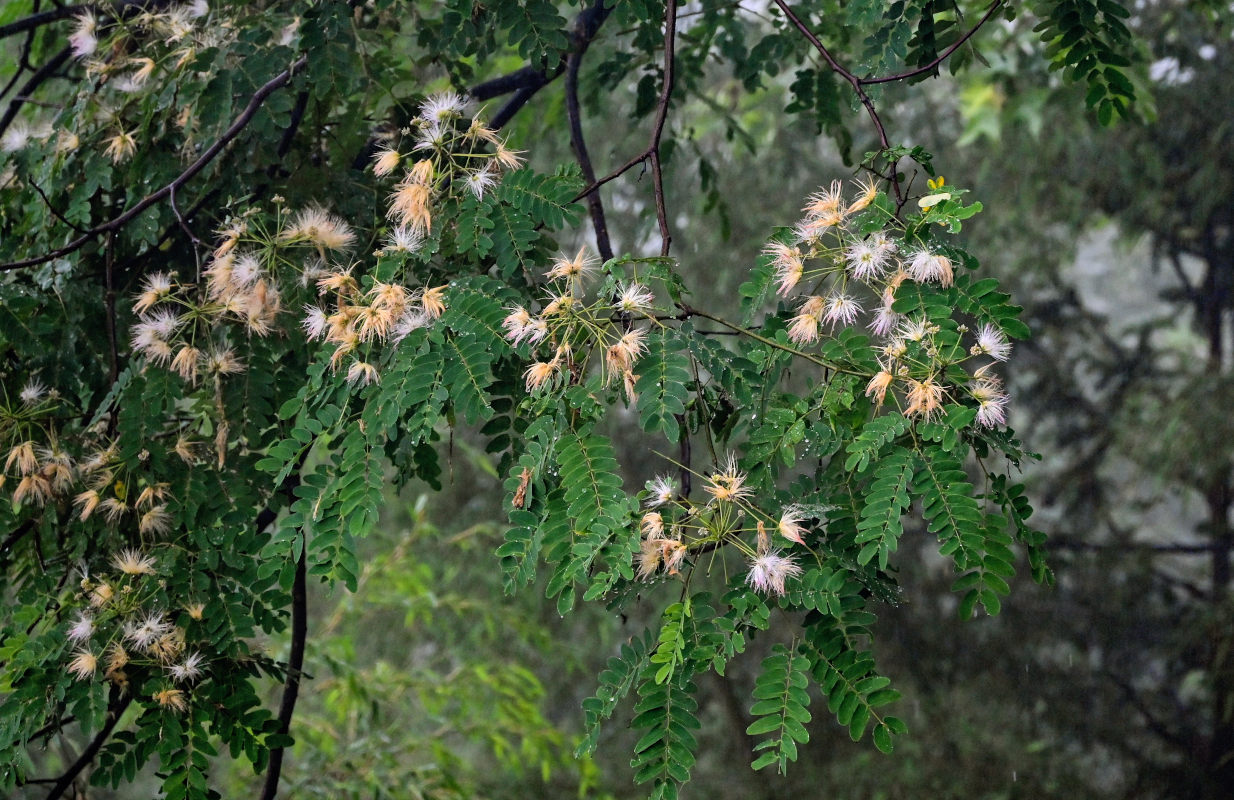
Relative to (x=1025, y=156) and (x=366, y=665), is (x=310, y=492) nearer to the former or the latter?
(x=1025, y=156)

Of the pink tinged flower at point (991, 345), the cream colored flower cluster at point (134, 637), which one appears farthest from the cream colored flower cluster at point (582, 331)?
the cream colored flower cluster at point (134, 637)

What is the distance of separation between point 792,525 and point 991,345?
0.90 ft

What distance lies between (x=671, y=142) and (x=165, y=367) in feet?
4.34

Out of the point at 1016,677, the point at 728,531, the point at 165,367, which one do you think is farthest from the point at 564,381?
the point at 1016,677

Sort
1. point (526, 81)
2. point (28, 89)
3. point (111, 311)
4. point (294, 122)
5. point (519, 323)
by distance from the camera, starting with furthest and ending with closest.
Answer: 1. point (28, 89)
2. point (526, 81)
3. point (294, 122)
4. point (111, 311)
5. point (519, 323)

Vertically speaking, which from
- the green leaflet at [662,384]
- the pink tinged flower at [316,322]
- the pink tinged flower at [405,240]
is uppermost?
the pink tinged flower at [405,240]

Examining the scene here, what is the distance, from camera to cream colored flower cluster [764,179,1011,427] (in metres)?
1.10

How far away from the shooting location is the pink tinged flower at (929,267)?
1129 millimetres

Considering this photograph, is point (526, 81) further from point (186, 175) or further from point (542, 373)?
point (542, 373)

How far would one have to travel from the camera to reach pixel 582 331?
1.15 metres

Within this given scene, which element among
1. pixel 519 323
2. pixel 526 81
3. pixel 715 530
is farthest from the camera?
pixel 526 81

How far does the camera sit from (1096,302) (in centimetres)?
1127

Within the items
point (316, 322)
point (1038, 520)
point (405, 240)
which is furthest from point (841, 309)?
point (1038, 520)

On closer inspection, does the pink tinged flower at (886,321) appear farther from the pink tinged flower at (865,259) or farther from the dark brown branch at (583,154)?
the dark brown branch at (583,154)
